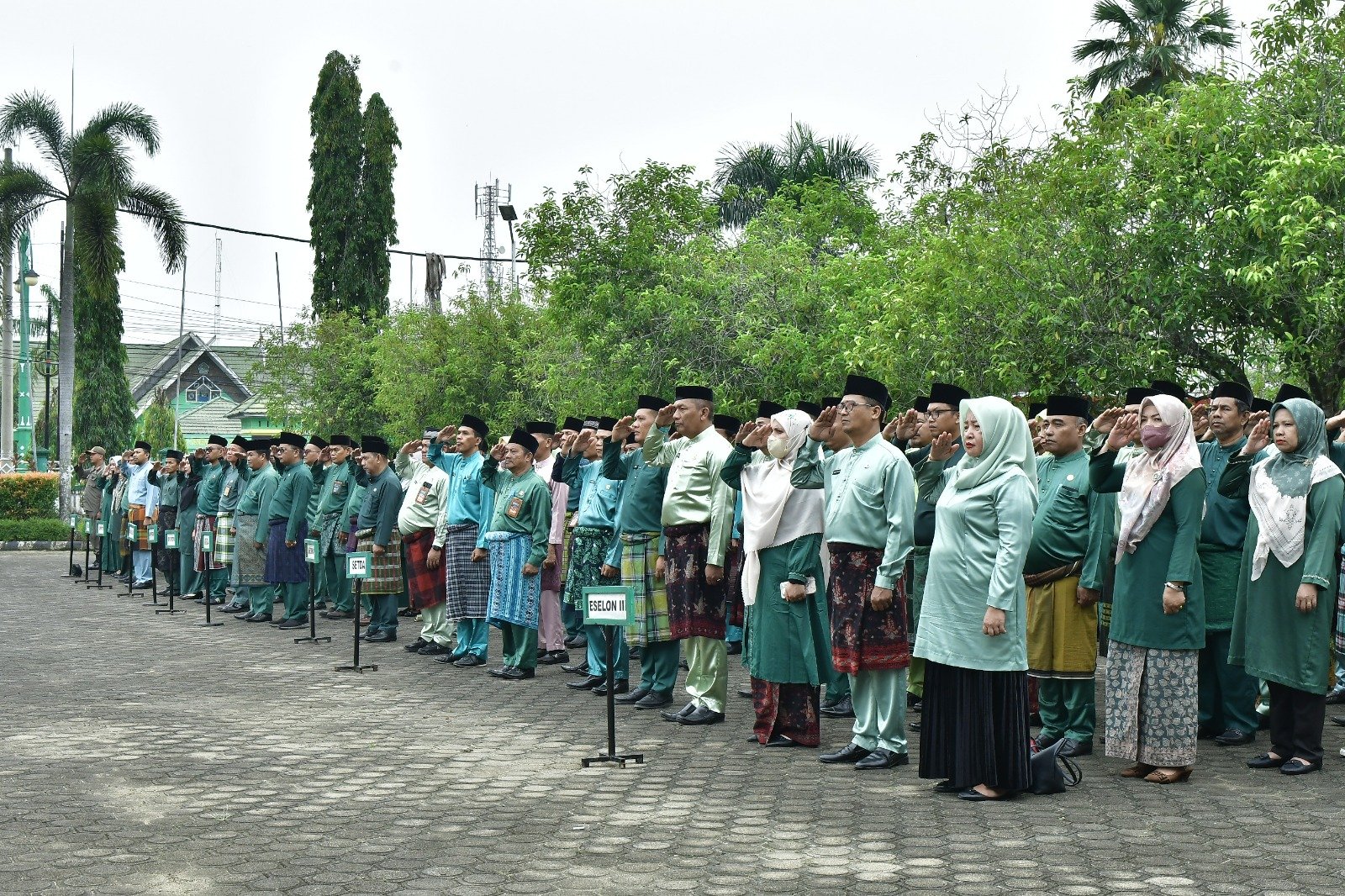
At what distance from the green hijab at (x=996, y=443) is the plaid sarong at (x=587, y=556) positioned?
15.2 feet

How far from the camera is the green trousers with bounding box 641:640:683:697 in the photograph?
10078mm

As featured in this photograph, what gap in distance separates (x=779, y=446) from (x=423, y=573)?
547 centimetres

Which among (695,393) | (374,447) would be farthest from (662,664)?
(374,447)

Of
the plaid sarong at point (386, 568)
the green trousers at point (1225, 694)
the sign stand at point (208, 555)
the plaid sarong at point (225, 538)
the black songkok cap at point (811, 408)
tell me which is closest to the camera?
the green trousers at point (1225, 694)

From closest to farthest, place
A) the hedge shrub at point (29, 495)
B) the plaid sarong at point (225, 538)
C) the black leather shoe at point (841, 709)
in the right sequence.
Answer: the black leather shoe at point (841, 709), the plaid sarong at point (225, 538), the hedge shrub at point (29, 495)

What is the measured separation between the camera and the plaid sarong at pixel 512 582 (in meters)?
11.5

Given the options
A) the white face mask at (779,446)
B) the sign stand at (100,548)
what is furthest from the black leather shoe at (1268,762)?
the sign stand at (100,548)

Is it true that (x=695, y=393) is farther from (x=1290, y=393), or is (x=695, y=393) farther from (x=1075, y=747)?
(x=1290, y=393)

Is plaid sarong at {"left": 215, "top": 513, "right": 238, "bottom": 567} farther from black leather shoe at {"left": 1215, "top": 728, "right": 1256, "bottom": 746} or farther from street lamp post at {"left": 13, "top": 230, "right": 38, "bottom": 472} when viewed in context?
street lamp post at {"left": 13, "top": 230, "right": 38, "bottom": 472}

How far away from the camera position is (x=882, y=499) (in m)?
7.91

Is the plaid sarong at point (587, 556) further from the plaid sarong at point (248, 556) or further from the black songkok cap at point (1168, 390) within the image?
the plaid sarong at point (248, 556)

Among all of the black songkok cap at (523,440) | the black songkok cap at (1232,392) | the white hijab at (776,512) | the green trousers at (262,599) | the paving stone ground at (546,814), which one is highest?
the black songkok cap at (1232,392)

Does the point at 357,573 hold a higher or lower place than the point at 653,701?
higher

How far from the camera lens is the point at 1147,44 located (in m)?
26.4
